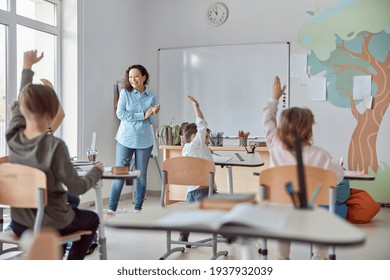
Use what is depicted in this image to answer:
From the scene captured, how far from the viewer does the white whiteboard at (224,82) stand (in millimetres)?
6562

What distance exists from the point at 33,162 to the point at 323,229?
1.52 meters

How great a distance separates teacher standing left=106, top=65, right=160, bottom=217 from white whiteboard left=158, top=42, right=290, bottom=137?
140cm

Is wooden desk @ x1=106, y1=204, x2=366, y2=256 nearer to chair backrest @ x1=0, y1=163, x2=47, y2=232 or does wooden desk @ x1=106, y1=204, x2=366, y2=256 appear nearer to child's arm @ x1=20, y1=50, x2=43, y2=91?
chair backrest @ x1=0, y1=163, x2=47, y2=232

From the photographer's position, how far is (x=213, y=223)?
1401 mm

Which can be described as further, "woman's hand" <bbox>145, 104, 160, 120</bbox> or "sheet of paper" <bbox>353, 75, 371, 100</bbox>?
"sheet of paper" <bbox>353, 75, 371, 100</bbox>

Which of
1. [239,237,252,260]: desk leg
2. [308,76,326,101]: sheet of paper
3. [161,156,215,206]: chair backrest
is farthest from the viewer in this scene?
[308,76,326,101]: sheet of paper

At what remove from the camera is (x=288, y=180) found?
2.47 m

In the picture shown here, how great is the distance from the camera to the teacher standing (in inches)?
214

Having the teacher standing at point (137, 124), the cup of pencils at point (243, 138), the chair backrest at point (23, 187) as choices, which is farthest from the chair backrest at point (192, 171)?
the cup of pencils at point (243, 138)

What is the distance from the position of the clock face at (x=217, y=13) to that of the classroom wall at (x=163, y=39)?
0.06m

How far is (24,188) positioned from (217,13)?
4895mm

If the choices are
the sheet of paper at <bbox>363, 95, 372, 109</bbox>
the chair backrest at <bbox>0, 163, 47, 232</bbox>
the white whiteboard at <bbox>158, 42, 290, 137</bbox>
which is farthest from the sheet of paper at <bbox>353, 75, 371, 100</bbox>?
the chair backrest at <bbox>0, 163, 47, 232</bbox>
